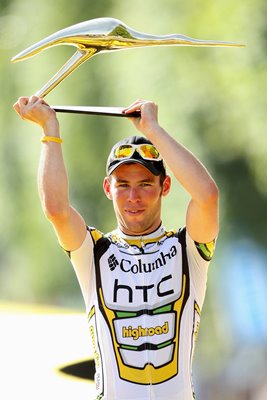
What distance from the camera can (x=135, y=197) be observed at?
395cm

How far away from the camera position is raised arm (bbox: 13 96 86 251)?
389 cm

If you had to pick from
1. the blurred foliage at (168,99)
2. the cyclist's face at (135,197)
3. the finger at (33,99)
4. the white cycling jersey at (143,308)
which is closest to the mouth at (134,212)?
the cyclist's face at (135,197)

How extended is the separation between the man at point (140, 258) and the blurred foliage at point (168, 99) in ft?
→ 18.3

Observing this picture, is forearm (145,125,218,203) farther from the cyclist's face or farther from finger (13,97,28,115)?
finger (13,97,28,115)

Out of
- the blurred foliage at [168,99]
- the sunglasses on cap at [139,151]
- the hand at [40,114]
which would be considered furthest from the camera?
the blurred foliage at [168,99]

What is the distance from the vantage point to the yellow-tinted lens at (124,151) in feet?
13.3

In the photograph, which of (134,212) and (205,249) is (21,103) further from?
(205,249)

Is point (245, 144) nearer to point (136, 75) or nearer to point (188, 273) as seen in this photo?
point (136, 75)

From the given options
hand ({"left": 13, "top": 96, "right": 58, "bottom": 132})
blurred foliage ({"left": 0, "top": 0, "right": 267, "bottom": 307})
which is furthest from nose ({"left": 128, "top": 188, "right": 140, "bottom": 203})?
blurred foliage ({"left": 0, "top": 0, "right": 267, "bottom": 307})

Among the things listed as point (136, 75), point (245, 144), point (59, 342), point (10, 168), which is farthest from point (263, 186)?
point (59, 342)

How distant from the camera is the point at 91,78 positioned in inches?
426

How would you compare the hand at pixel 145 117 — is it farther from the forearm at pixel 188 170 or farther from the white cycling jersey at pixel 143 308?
the white cycling jersey at pixel 143 308

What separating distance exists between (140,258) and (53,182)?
43 cm

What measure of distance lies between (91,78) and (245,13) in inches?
66.4
